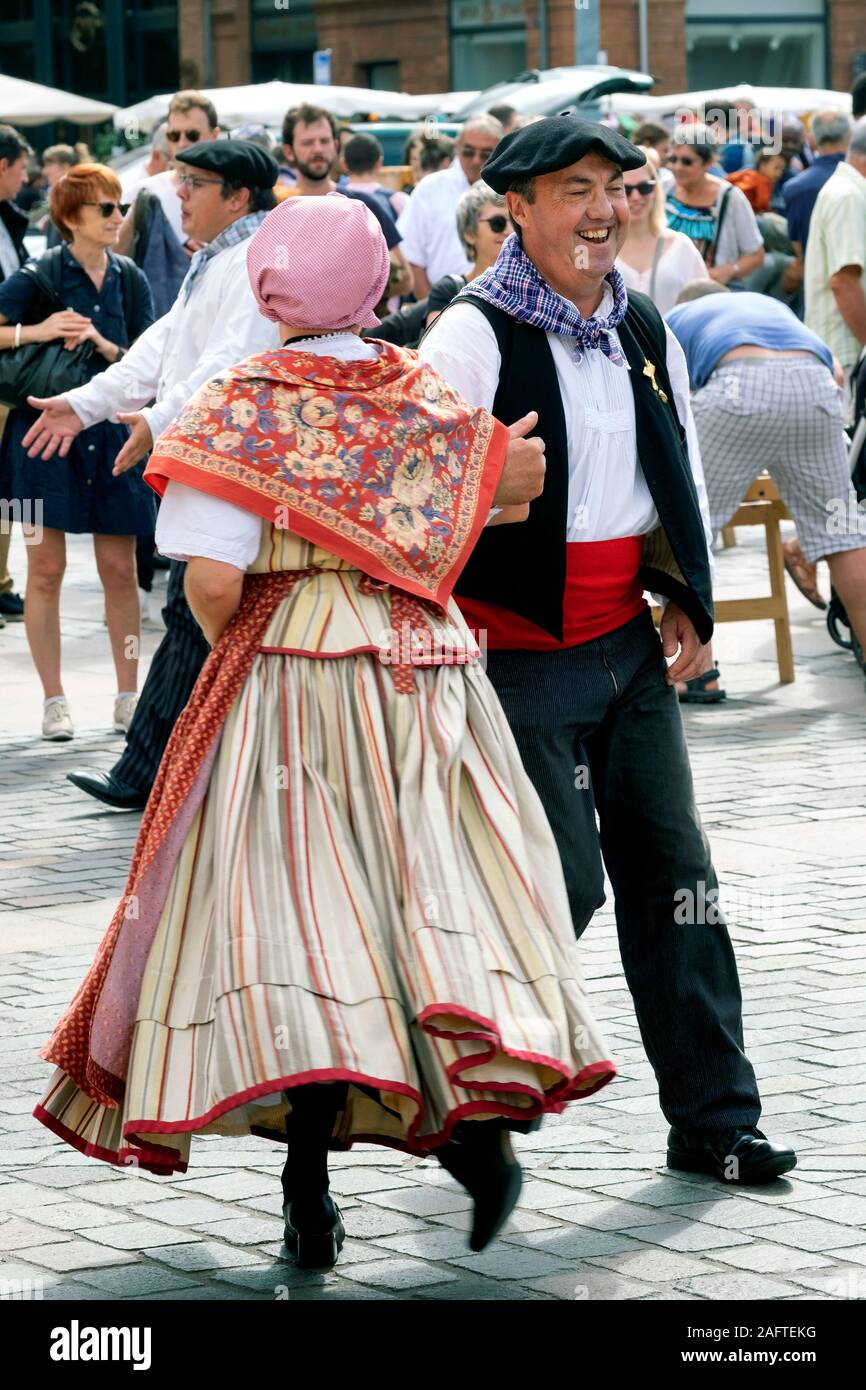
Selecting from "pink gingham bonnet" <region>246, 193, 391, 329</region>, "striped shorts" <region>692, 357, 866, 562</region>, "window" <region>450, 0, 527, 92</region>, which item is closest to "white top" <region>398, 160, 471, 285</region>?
"striped shorts" <region>692, 357, 866, 562</region>

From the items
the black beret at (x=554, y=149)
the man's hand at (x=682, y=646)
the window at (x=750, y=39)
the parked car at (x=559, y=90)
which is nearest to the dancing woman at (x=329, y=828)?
the black beret at (x=554, y=149)

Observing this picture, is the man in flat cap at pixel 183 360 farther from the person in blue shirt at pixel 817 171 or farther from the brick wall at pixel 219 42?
the brick wall at pixel 219 42

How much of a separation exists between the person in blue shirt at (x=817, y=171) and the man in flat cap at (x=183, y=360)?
25.6 feet

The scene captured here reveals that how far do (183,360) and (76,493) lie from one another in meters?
1.93

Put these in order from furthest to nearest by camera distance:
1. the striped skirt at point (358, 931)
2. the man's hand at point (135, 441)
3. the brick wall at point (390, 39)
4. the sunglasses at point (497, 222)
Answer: the brick wall at point (390, 39) < the sunglasses at point (497, 222) < the man's hand at point (135, 441) < the striped skirt at point (358, 931)

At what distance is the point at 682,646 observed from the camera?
15.0 feet

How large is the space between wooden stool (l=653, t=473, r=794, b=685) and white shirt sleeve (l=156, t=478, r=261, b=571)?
5631 millimetres

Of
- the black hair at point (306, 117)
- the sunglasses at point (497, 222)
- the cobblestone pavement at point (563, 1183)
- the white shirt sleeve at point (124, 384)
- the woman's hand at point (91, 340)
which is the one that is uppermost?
the black hair at point (306, 117)

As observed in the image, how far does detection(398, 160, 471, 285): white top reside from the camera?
42.4ft

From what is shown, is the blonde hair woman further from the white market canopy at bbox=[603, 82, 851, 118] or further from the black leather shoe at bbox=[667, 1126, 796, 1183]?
the white market canopy at bbox=[603, 82, 851, 118]

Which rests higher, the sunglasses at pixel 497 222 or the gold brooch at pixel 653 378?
the sunglasses at pixel 497 222

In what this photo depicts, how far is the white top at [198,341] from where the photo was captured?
684cm

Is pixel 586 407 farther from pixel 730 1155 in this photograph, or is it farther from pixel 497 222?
pixel 497 222

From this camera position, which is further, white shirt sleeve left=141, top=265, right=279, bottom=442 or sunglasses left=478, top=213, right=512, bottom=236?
sunglasses left=478, top=213, right=512, bottom=236
